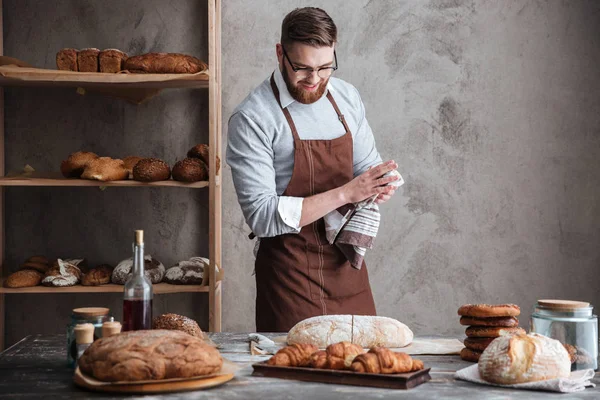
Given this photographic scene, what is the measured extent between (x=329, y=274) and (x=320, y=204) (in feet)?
0.94

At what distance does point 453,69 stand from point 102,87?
1782mm

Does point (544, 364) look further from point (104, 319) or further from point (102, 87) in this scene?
point (102, 87)

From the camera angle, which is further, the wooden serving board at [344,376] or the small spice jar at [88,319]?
the small spice jar at [88,319]

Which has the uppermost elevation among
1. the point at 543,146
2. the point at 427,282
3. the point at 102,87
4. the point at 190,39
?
the point at 190,39

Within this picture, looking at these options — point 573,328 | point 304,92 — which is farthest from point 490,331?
point 304,92

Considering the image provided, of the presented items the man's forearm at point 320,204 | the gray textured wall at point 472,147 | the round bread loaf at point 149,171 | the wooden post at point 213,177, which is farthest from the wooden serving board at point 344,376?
the gray textured wall at point 472,147

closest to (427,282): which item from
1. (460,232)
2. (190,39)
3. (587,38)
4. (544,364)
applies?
(460,232)

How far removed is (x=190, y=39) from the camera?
3750 millimetres

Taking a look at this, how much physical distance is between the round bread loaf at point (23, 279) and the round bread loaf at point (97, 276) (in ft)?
0.69

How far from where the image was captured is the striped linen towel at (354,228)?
258cm

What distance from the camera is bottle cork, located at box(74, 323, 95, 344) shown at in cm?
161

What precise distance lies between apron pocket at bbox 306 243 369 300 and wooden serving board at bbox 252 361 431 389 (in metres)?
1.04

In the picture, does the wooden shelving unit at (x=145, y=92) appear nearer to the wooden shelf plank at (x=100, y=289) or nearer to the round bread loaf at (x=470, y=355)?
the wooden shelf plank at (x=100, y=289)

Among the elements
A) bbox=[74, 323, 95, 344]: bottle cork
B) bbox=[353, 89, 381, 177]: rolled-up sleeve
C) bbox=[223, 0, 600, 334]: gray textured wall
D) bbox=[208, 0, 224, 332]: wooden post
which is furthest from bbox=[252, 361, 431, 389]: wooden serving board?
bbox=[223, 0, 600, 334]: gray textured wall
